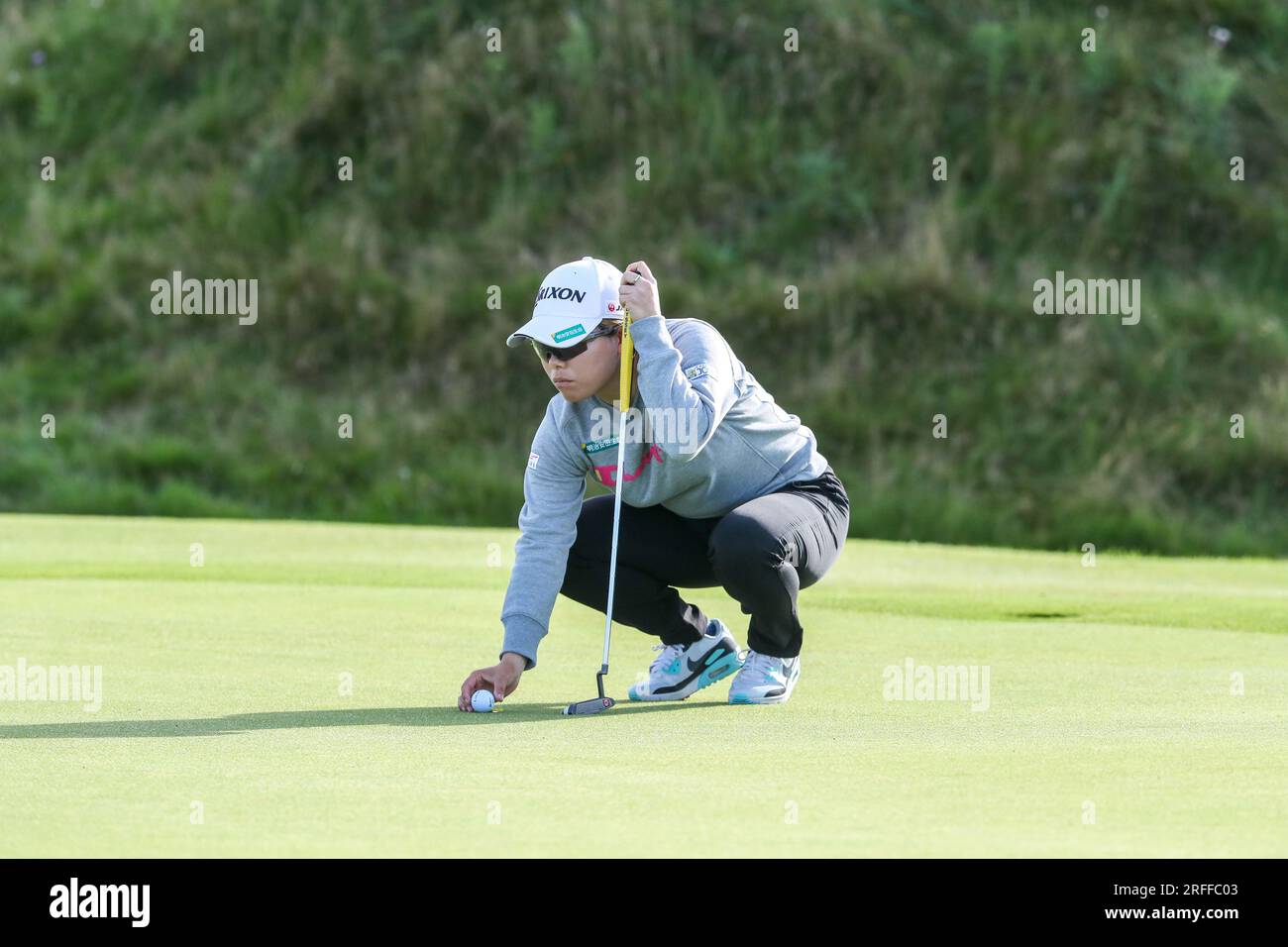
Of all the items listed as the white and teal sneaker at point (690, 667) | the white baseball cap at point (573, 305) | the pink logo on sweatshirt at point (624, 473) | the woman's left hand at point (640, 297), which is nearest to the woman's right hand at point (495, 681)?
the white and teal sneaker at point (690, 667)

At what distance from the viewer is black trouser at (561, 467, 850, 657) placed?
18.6 ft

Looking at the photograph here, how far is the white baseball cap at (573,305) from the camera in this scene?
5371 mm

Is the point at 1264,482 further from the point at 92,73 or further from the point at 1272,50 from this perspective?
the point at 92,73

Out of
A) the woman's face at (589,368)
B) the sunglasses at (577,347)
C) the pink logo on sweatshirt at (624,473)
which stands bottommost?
the pink logo on sweatshirt at (624,473)

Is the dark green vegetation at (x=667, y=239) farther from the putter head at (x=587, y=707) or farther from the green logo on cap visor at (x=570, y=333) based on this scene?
the green logo on cap visor at (x=570, y=333)

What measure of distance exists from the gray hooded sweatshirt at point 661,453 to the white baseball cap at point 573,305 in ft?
0.52

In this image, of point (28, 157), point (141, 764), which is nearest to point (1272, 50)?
point (28, 157)

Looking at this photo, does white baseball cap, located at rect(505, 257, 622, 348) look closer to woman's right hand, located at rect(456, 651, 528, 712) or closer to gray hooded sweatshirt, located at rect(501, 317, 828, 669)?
gray hooded sweatshirt, located at rect(501, 317, 828, 669)

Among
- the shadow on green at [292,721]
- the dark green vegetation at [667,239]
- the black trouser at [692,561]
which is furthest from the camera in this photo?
the dark green vegetation at [667,239]

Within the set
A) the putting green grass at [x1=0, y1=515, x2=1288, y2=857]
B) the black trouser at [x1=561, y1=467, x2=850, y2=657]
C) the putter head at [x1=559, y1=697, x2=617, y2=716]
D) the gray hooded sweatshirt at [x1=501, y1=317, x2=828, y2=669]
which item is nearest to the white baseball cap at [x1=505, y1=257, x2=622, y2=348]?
the gray hooded sweatshirt at [x1=501, y1=317, x2=828, y2=669]

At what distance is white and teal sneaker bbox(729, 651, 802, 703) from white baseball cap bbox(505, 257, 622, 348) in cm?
111

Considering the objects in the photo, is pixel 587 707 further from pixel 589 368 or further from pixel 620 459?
pixel 589 368

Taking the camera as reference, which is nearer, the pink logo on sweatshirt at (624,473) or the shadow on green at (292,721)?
the shadow on green at (292,721)
